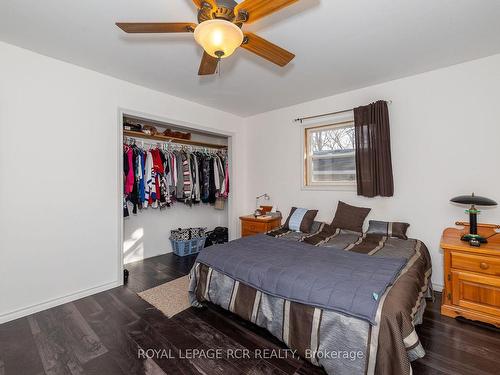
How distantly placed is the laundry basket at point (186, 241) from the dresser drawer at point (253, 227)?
885 mm

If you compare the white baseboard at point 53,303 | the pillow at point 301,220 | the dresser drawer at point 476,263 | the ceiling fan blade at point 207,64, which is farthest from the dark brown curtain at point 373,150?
the white baseboard at point 53,303

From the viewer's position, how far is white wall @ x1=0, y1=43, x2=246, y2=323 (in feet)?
7.06

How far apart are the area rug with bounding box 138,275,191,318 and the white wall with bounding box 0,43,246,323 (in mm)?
561

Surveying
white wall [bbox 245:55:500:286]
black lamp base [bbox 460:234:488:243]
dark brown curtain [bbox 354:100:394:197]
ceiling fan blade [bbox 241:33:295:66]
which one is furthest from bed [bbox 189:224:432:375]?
ceiling fan blade [bbox 241:33:295:66]

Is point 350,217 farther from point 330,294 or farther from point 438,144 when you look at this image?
point 330,294

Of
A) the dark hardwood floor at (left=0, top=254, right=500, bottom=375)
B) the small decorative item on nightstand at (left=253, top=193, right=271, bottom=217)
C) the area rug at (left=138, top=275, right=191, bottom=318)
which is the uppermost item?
the small decorative item on nightstand at (left=253, top=193, right=271, bottom=217)

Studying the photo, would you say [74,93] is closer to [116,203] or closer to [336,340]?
[116,203]

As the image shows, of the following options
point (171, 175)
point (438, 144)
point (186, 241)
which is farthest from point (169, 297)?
point (438, 144)

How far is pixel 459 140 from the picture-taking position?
251cm

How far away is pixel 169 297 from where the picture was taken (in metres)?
2.52

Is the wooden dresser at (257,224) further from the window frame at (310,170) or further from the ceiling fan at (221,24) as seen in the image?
the ceiling fan at (221,24)

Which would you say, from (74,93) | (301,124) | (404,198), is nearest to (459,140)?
(404,198)

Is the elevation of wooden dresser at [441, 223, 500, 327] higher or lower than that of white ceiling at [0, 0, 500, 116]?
lower

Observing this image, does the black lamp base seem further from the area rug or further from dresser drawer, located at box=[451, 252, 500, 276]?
A: the area rug
